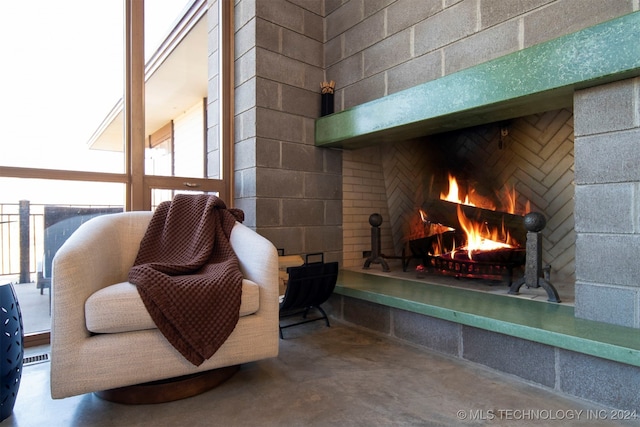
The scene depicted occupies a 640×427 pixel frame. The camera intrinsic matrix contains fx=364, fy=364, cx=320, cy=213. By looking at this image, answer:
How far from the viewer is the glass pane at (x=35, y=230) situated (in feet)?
6.98

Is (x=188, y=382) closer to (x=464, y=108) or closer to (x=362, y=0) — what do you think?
(x=464, y=108)

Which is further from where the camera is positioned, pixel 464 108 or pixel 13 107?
pixel 13 107

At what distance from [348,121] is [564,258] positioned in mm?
1769

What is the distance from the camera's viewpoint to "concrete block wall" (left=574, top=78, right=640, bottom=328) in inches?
58.6

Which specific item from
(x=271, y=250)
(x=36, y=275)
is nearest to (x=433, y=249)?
(x=271, y=250)

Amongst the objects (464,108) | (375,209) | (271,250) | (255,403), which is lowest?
(255,403)

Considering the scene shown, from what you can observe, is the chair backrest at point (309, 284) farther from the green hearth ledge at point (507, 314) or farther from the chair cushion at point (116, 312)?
the chair cushion at point (116, 312)

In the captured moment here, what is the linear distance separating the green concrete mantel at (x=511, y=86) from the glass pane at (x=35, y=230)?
189cm

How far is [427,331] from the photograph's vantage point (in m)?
2.06

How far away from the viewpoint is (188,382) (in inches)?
60.3

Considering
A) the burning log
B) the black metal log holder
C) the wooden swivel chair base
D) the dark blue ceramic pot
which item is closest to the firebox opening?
the burning log

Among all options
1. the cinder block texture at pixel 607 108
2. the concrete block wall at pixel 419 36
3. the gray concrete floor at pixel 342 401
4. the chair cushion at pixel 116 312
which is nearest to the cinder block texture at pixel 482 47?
the concrete block wall at pixel 419 36

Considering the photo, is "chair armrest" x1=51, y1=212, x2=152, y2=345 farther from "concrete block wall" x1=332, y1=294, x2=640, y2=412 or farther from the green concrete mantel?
the green concrete mantel

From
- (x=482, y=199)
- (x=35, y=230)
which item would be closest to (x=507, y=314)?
(x=482, y=199)
